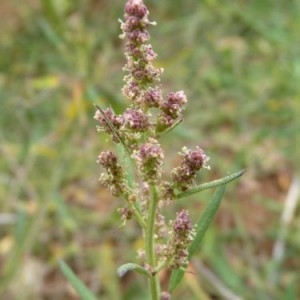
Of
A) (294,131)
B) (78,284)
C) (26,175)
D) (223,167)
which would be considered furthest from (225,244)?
(78,284)

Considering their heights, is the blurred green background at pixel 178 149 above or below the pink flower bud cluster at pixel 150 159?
above

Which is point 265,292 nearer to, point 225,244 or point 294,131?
point 225,244

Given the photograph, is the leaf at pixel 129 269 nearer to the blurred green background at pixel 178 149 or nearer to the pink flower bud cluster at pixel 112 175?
the pink flower bud cluster at pixel 112 175

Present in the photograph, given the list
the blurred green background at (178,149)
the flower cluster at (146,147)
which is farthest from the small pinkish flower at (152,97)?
the blurred green background at (178,149)

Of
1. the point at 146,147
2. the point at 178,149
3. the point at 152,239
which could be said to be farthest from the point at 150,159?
the point at 178,149

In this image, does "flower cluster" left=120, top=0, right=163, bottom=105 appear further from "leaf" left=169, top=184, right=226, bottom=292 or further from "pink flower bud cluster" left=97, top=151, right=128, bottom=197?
"leaf" left=169, top=184, right=226, bottom=292

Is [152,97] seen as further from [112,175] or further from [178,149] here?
[178,149]
